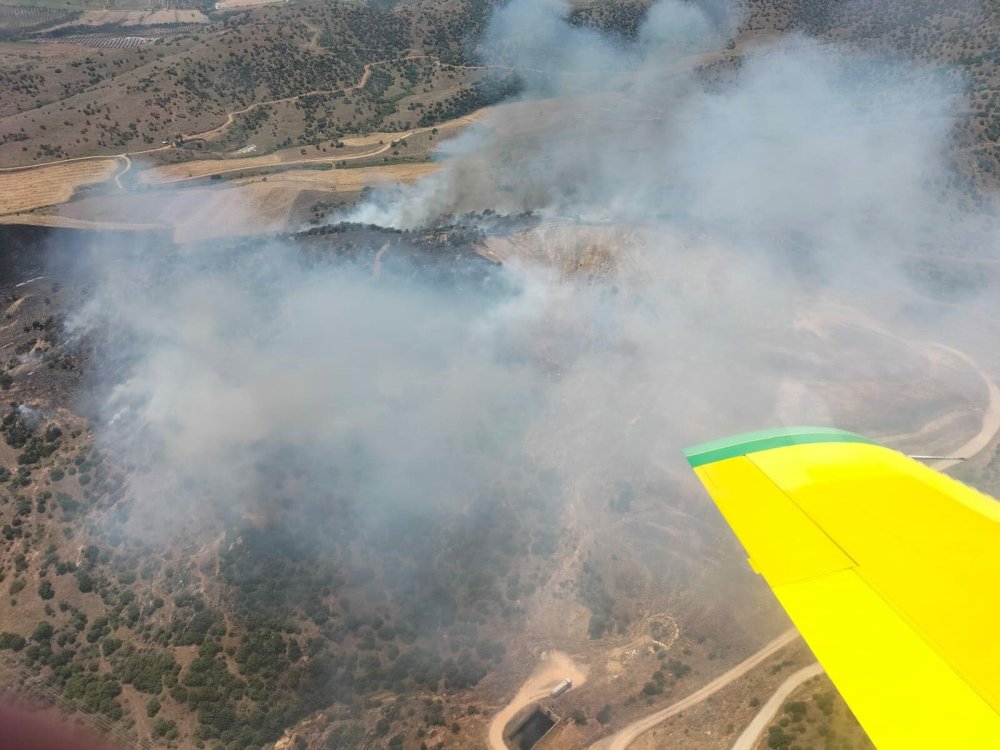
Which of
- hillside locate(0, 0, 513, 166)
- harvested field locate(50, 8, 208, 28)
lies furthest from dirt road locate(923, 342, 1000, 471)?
harvested field locate(50, 8, 208, 28)

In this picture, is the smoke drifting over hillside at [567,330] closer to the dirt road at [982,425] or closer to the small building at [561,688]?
the dirt road at [982,425]

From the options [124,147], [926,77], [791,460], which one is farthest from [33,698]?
[926,77]

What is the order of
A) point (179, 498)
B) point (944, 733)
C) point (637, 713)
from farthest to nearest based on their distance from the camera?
point (179, 498) < point (637, 713) < point (944, 733)

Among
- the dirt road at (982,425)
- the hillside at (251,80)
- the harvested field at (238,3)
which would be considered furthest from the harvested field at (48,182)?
the dirt road at (982,425)

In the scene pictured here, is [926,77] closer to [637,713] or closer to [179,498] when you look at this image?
[637,713]

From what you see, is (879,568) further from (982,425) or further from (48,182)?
(48,182)

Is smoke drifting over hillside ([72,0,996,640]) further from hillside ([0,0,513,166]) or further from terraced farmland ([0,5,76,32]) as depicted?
terraced farmland ([0,5,76,32])

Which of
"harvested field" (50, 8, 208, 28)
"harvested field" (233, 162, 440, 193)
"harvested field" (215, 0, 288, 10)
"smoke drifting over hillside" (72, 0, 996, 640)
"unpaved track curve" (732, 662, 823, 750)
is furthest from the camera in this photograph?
"harvested field" (215, 0, 288, 10)

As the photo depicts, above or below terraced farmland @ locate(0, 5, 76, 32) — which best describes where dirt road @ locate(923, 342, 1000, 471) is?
below
